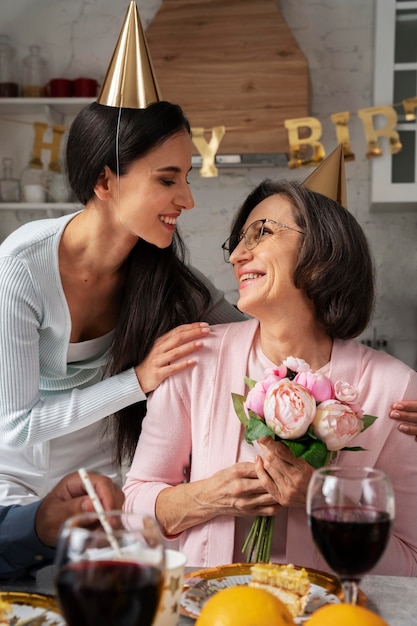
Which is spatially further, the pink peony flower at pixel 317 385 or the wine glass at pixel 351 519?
the pink peony flower at pixel 317 385

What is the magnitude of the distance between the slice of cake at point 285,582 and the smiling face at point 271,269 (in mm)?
712

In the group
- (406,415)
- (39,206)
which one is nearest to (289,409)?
(406,415)

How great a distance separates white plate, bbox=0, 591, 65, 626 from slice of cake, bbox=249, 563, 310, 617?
0.24 meters

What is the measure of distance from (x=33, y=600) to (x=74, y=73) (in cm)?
378

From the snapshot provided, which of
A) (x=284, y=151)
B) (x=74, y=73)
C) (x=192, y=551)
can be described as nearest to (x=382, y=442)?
(x=192, y=551)

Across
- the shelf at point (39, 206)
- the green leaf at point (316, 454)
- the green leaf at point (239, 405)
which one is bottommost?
the green leaf at point (316, 454)

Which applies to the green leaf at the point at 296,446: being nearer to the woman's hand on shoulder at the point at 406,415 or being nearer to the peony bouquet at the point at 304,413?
the peony bouquet at the point at 304,413

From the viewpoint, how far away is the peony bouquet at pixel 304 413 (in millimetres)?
1296

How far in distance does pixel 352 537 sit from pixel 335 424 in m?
0.47

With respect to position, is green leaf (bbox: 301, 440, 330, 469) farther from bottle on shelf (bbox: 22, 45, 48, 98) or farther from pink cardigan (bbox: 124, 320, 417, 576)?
bottle on shelf (bbox: 22, 45, 48, 98)

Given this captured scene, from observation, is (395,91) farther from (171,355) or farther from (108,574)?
(108,574)

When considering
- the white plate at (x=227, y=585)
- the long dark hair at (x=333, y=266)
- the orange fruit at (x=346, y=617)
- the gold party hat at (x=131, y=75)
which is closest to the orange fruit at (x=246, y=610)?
the orange fruit at (x=346, y=617)

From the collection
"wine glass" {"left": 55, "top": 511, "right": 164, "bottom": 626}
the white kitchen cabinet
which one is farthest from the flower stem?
the white kitchen cabinet

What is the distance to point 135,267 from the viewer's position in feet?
6.59
